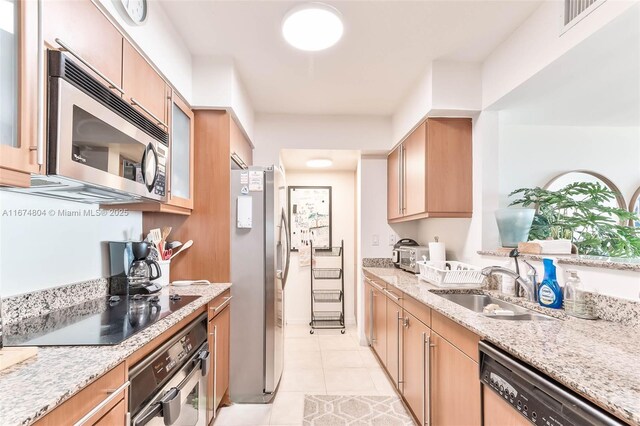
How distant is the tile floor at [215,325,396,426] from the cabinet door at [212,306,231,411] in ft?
0.69

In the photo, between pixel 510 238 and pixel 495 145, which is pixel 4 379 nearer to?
pixel 510 238

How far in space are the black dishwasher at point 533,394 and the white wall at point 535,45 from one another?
1.49 meters

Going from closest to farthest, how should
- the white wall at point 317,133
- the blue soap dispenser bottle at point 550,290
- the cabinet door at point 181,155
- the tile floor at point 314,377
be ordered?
the blue soap dispenser bottle at point 550,290 → the cabinet door at point 181,155 → the tile floor at point 314,377 → the white wall at point 317,133

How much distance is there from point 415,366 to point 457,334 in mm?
660

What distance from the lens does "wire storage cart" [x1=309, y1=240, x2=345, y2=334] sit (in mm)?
4488

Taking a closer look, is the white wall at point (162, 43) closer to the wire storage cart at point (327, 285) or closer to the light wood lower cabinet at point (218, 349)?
the light wood lower cabinet at point (218, 349)

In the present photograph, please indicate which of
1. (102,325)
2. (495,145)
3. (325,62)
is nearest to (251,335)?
(102,325)

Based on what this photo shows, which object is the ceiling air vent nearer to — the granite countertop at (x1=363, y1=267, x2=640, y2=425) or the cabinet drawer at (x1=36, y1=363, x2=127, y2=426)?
the granite countertop at (x1=363, y1=267, x2=640, y2=425)

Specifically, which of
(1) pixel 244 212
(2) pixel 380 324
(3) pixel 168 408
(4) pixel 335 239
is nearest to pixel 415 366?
(2) pixel 380 324

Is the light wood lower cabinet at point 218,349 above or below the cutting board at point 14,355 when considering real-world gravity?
below

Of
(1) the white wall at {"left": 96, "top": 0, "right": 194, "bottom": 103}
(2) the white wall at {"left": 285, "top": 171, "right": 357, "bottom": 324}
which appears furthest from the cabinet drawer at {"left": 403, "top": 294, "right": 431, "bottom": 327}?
(2) the white wall at {"left": 285, "top": 171, "right": 357, "bottom": 324}

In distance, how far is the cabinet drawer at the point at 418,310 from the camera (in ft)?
6.10

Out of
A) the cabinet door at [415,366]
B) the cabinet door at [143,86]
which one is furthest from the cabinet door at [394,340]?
the cabinet door at [143,86]

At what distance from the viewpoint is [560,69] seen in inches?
73.4
